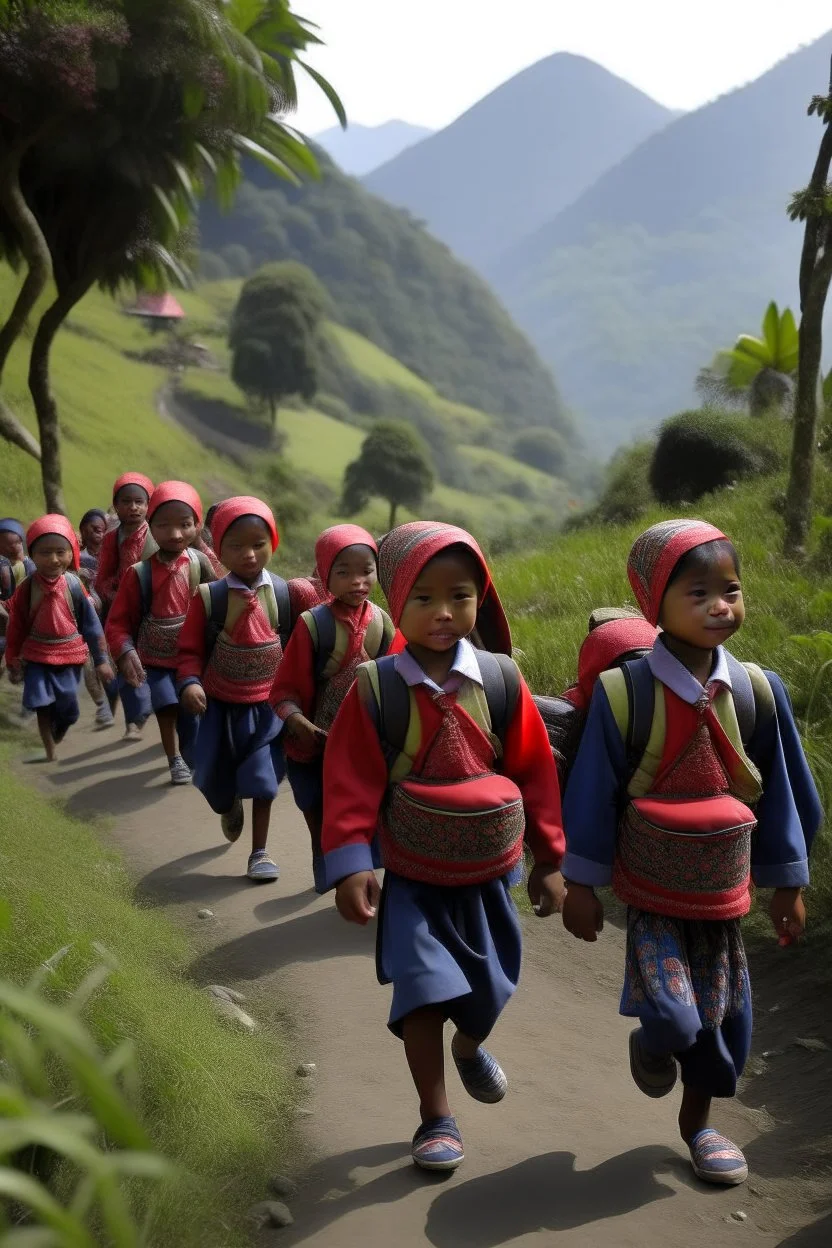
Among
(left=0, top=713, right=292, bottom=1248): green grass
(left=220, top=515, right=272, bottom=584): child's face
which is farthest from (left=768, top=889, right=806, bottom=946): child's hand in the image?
(left=220, top=515, right=272, bottom=584): child's face

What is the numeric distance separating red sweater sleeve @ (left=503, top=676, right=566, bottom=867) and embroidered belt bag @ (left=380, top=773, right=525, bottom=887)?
11 cm

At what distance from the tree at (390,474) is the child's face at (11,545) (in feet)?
96.8

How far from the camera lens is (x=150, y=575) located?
8.14m

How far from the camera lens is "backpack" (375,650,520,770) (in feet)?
12.0

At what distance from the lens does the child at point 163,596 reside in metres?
7.83

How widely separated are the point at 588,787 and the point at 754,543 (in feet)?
24.5

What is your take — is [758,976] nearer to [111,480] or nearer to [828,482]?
[828,482]

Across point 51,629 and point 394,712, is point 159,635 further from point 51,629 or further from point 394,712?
point 394,712

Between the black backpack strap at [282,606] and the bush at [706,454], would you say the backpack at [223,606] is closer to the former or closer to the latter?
the black backpack strap at [282,606]

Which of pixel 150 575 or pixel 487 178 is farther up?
pixel 487 178

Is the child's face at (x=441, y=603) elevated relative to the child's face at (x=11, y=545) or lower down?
elevated

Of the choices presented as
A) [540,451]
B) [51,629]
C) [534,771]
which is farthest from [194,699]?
[540,451]

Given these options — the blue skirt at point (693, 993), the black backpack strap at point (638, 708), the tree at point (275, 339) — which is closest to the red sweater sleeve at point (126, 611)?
the black backpack strap at point (638, 708)

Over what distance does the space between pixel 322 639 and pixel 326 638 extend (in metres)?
0.02
